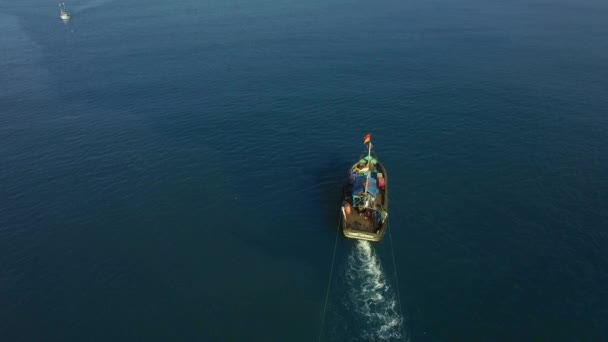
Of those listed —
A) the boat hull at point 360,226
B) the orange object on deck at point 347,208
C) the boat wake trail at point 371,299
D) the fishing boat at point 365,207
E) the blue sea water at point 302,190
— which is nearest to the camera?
the boat wake trail at point 371,299

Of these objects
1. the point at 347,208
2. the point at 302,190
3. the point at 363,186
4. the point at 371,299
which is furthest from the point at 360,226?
the point at 302,190

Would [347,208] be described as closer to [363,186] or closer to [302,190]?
[363,186]

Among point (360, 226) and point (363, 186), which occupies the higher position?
point (363, 186)

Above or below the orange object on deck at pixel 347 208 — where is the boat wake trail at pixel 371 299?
below

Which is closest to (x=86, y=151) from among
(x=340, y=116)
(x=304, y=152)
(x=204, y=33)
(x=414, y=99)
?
(x=304, y=152)

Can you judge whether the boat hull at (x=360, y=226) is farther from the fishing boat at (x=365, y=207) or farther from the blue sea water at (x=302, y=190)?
the blue sea water at (x=302, y=190)

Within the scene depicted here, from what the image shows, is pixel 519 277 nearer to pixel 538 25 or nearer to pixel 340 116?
pixel 340 116

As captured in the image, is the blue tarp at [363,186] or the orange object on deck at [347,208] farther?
the blue tarp at [363,186]

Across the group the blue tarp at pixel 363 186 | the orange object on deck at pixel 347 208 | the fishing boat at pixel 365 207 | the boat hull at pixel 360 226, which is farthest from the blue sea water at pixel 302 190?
the blue tarp at pixel 363 186
